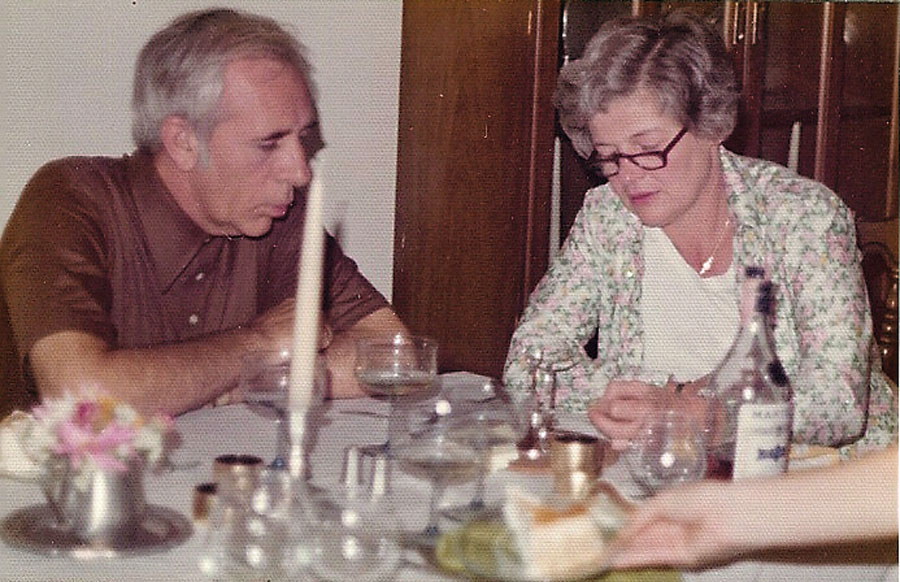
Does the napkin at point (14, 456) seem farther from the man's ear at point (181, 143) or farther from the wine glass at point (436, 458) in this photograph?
the man's ear at point (181, 143)

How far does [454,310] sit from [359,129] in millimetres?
469

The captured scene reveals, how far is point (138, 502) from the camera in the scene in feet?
2.83

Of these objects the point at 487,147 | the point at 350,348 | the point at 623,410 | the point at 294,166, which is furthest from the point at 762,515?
the point at 487,147

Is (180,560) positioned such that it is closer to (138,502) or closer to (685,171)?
(138,502)

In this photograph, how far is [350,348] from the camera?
156cm

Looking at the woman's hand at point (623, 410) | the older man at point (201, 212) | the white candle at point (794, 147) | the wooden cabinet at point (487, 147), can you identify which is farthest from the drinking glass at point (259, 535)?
the white candle at point (794, 147)

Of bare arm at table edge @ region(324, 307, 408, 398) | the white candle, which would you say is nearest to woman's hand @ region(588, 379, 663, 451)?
bare arm at table edge @ region(324, 307, 408, 398)

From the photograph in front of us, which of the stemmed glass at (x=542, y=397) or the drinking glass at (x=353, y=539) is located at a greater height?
the drinking glass at (x=353, y=539)

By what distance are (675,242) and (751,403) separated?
0.81 m

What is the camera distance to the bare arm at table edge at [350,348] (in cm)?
149

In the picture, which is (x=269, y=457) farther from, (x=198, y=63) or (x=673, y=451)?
(x=198, y=63)

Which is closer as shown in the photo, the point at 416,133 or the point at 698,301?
the point at 698,301

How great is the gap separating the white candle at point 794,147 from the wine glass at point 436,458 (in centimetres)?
202

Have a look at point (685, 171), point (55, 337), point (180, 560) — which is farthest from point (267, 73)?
point (180, 560)
